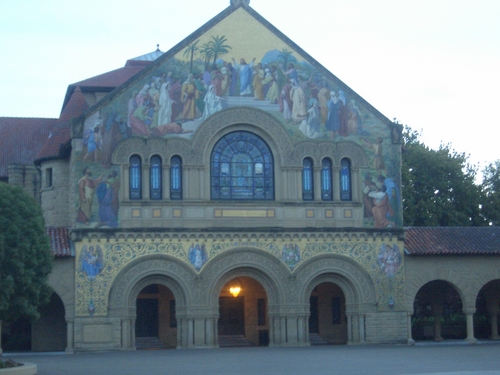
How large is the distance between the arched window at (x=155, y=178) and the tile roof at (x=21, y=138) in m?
10.6

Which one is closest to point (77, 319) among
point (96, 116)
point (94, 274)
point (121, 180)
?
point (94, 274)

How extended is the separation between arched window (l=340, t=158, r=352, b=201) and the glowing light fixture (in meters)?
6.19

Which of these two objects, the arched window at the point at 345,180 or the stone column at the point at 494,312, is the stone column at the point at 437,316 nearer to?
the stone column at the point at 494,312

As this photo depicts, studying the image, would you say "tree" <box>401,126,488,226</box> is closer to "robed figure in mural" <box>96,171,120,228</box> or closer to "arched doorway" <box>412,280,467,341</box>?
"arched doorway" <box>412,280,467,341</box>

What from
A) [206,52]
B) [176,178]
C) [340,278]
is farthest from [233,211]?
[206,52]

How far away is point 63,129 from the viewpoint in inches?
1690

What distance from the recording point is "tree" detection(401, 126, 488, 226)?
58.6m

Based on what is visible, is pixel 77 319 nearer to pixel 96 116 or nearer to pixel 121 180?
pixel 121 180

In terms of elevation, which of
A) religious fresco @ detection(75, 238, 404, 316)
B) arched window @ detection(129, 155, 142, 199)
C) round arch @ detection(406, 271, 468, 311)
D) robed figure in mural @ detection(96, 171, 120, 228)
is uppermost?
arched window @ detection(129, 155, 142, 199)

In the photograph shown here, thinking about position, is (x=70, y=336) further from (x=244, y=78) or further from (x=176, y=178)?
(x=244, y=78)

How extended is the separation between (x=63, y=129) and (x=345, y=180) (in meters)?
13.2

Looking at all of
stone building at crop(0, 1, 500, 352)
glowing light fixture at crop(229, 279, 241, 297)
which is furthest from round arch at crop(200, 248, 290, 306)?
glowing light fixture at crop(229, 279, 241, 297)

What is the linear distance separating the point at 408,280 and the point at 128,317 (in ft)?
40.8

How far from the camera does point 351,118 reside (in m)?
41.4
